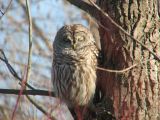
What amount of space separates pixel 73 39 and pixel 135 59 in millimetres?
1005

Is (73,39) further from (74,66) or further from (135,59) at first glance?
(135,59)

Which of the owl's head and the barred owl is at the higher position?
the owl's head

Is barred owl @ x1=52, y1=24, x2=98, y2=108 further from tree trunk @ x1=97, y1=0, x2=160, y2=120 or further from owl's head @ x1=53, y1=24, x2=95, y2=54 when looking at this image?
tree trunk @ x1=97, y1=0, x2=160, y2=120

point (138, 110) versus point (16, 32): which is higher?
point (16, 32)

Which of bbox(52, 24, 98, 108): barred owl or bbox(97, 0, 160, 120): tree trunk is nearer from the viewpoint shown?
bbox(97, 0, 160, 120): tree trunk

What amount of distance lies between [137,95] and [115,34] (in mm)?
547

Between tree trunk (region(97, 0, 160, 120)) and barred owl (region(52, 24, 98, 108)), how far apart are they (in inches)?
15.7

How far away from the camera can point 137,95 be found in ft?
15.7

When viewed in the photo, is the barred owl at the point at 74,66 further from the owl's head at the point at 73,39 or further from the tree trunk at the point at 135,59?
the tree trunk at the point at 135,59

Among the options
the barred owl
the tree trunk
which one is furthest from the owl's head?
the tree trunk

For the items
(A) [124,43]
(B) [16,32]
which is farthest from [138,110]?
(B) [16,32]

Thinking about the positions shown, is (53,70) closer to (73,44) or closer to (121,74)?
(73,44)

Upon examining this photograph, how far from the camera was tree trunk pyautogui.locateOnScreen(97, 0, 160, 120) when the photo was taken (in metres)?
4.77

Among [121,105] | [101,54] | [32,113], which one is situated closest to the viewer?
[32,113]
